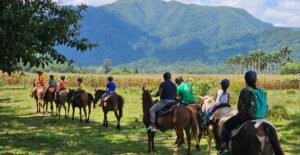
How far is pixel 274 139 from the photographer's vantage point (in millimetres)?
8133

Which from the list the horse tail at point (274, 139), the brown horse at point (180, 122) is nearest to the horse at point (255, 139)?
the horse tail at point (274, 139)

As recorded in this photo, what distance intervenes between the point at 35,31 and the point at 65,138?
5.75 metres

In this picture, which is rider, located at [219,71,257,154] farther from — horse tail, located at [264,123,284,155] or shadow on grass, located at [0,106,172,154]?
shadow on grass, located at [0,106,172,154]

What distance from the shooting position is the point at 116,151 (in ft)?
49.9

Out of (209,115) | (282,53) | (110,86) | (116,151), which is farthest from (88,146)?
(282,53)

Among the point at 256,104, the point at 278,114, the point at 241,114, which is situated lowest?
the point at 278,114

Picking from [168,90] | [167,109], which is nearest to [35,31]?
[168,90]

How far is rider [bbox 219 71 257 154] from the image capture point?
8625mm

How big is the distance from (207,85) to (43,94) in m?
16.8

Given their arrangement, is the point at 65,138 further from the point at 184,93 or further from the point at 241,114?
the point at 241,114

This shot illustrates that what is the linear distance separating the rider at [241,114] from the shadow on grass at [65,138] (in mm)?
6259

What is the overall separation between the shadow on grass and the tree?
2.95 metres

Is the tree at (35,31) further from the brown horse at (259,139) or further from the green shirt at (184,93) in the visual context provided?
the brown horse at (259,139)

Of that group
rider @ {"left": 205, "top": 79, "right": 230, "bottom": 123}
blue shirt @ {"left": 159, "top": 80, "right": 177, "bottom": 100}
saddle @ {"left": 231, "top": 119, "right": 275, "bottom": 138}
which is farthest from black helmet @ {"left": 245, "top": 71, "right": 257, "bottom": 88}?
blue shirt @ {"left": 159, "top": 80, "right": 177, "bottom": 100}
